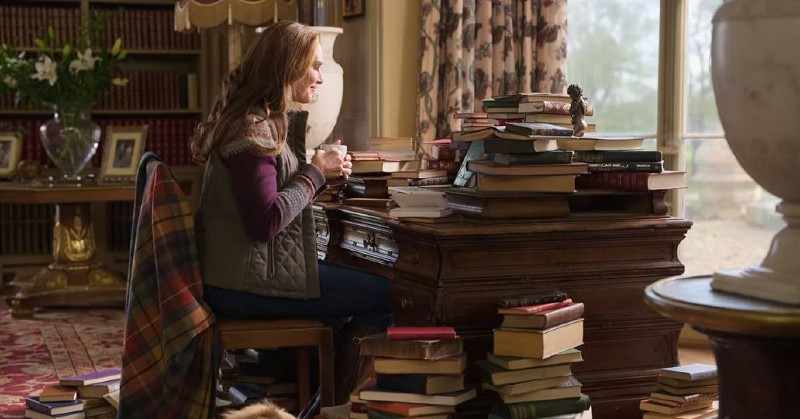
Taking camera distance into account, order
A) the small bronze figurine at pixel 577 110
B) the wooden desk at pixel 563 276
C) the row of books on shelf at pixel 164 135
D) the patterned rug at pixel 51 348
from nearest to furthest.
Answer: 1. the wooden desk at pixel 563 276
2. the small bronze figurine at pixel 577 110
3. the patterned rug at pixel 51 348
4. the row of books on shelf at pixel 164 135

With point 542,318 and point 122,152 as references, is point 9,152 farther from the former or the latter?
point 542,318

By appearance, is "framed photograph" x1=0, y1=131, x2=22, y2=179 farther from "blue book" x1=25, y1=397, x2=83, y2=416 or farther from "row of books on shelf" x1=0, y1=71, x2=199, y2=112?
"blue book" x1=25, y1=397, x2=83, y2=416

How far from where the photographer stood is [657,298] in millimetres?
1833

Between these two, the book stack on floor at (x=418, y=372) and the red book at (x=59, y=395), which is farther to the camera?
the red book at (x=59, y=395)

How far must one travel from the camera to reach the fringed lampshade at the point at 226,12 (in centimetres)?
504

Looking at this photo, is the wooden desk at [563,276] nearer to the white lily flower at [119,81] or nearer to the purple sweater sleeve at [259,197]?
the purple sweater sleeve at [259,197]

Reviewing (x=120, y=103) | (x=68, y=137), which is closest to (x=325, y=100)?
(x=68, y=137)

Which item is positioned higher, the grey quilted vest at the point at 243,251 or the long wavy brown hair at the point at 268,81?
the long wavy brown hair at the point at 268,81

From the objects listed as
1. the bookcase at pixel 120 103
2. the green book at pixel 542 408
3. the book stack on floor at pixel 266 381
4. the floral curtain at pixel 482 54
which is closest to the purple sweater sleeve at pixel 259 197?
the green book at pixel 542 408

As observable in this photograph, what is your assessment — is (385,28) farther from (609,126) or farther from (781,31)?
(781,31)

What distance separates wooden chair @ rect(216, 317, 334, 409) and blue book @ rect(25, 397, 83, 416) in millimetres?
772

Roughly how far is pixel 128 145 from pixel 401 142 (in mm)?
2924

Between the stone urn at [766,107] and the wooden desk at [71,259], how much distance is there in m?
4.37

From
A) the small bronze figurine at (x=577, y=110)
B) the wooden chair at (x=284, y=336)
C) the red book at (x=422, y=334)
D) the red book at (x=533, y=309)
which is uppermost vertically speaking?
the small bronze figurine at (x=577, y=110)
